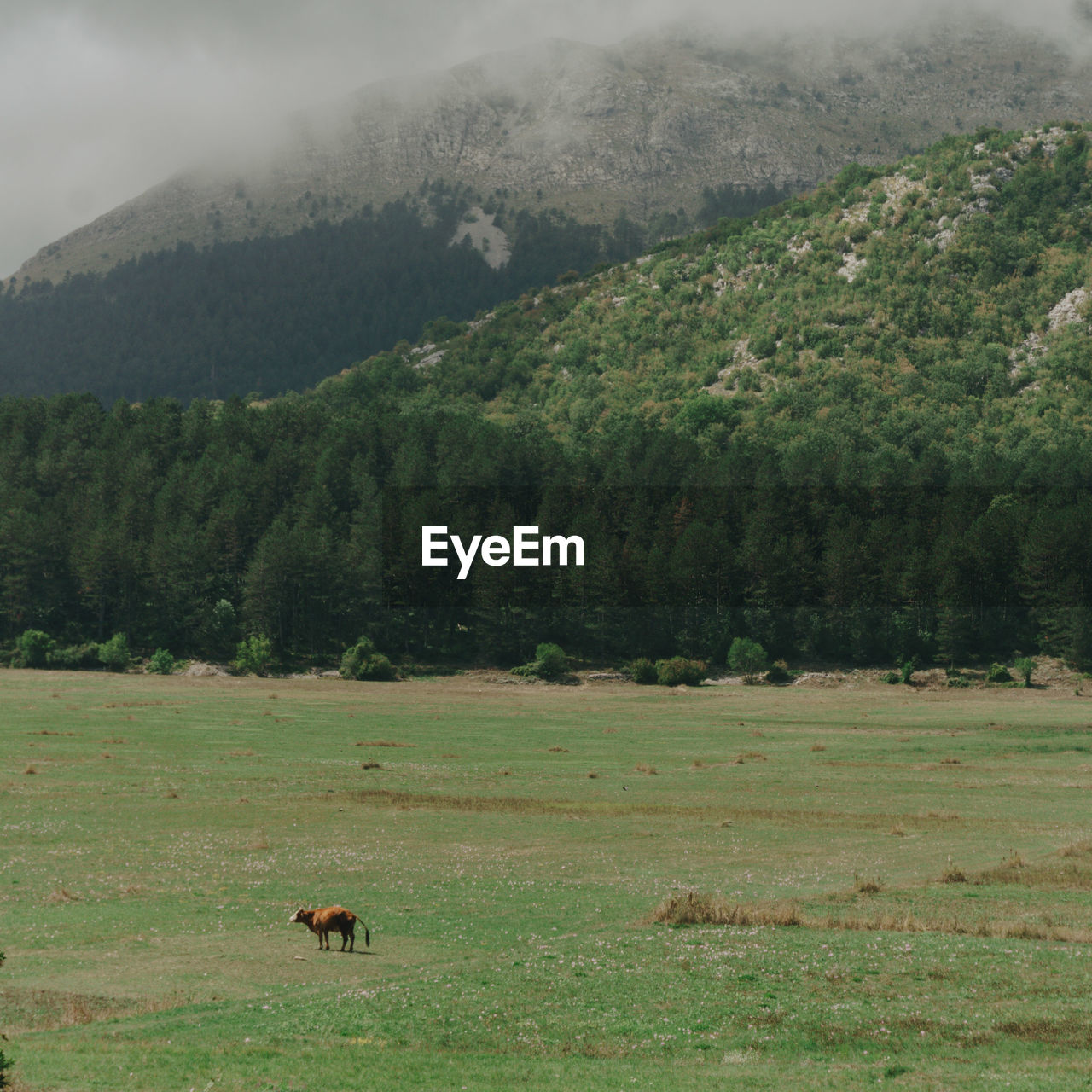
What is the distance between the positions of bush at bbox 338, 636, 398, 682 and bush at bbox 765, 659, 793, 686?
4169 cm

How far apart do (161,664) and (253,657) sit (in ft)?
32.7

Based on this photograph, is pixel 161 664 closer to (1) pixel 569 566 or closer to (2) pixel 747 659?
(1) pixel 569 566

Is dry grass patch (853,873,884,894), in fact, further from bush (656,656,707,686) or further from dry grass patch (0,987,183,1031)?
bush (656,656,707,686)

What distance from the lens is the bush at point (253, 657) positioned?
125875 mm

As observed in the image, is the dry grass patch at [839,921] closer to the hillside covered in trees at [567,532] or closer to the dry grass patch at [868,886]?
the dry grass patch at [868,886]

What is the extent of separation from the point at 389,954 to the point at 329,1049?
701 centimetres

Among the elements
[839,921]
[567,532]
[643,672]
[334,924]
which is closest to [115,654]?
[567,532]

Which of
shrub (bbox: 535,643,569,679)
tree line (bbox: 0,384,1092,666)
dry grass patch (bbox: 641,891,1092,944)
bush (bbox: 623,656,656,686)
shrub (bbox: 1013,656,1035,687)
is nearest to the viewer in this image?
dry grass patch (bbox: 641,891,1092,944)

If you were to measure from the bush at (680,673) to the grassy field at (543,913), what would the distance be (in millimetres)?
50498

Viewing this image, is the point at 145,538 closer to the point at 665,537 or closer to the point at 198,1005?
the point at 665,537

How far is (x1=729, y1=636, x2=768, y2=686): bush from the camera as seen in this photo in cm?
12375

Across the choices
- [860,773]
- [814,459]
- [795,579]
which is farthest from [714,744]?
[814,459]

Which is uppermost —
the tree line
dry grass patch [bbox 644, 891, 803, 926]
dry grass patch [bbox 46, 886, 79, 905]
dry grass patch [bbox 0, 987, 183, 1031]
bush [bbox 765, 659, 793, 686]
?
the tree line

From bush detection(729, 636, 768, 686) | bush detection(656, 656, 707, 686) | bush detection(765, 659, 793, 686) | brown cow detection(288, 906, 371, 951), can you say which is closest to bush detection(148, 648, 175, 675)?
bush detection(656, 656, 707, 686)
